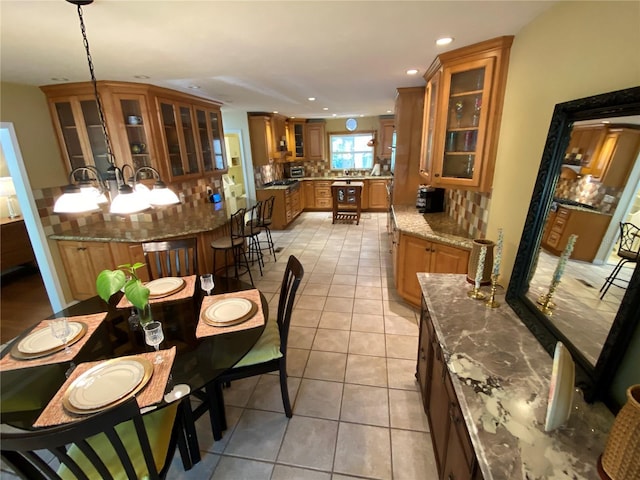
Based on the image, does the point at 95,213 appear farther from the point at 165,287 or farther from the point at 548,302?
the point at 548,302

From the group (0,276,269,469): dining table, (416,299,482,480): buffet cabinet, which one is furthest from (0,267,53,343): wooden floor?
(416,299,482,480): buffet cabinet

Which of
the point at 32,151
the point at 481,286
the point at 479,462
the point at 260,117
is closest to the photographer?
the point at 479,462

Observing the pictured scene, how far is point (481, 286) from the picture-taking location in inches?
73.5

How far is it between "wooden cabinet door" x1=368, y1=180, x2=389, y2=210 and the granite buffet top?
605cm

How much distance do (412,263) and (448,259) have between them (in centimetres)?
43

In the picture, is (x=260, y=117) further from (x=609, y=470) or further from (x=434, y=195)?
(x=609, y=470)

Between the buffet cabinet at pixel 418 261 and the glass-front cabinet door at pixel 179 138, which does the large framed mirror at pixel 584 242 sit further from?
the glass-front cabinet door at pixel 179 138

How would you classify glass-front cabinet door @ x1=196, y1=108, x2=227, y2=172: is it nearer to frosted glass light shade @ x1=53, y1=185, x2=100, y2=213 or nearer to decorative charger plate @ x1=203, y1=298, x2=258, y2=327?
frosted glass light shade @ x1=53, y1=185, x2=100, y2=213

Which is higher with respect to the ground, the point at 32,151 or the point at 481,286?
the point at 32,151

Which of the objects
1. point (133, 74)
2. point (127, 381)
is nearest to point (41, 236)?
point (133, 74)

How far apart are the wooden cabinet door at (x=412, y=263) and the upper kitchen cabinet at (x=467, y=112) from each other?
24.7 inches

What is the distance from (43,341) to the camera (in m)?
1.51

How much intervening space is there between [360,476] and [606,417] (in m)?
1.19

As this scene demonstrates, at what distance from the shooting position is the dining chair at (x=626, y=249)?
0.94 metres
